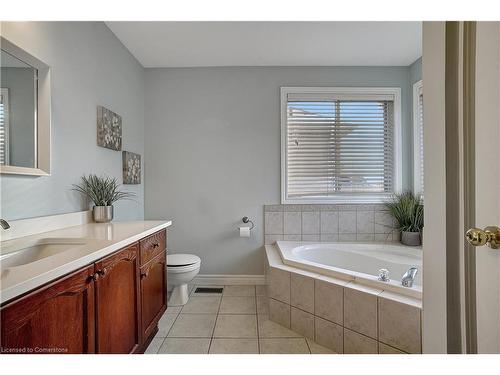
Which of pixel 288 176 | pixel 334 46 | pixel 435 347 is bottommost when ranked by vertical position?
pixel 435 347

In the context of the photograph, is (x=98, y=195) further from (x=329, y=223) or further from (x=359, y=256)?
(x=359, y=256)

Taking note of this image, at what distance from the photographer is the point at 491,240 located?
0.53 m

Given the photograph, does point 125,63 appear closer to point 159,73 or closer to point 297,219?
point 159,73

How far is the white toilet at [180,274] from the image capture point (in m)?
2.12

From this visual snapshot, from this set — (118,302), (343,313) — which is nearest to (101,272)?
(118,302)

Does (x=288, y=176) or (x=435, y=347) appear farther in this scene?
(x=288, y=176)

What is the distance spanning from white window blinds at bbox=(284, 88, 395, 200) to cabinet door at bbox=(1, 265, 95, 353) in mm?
2153

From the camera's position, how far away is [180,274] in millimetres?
2125

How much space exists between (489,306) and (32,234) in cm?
186

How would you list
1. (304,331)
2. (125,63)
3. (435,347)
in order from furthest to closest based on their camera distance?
(125,63) → (304,331) → (435,347)
